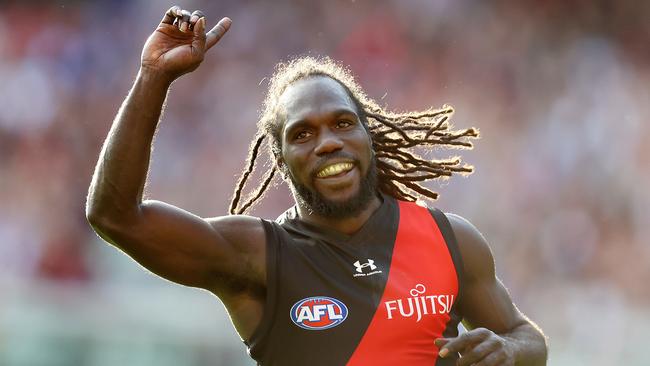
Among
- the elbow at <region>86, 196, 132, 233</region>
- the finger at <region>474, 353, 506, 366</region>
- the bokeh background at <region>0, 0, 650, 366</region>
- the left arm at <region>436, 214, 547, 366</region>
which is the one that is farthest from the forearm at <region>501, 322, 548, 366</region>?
the bokeh background at <region>0, 0, 650, 366</region>

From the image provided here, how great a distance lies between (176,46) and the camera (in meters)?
3.63

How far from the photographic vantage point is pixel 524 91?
1254 centimetres

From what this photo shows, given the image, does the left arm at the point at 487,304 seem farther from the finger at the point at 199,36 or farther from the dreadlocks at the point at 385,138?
the finger at the point at 199,36

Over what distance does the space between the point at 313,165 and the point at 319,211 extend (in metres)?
0.19

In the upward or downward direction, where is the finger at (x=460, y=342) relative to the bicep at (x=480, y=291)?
downward

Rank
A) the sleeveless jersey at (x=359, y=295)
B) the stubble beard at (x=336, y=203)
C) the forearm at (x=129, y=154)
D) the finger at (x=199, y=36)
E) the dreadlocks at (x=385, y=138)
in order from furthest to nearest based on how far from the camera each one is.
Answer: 1. the dreadlocks at (x=385, y=138)
2. the stubble beard at (x=336, y=203)
3. the sleeveless jersey at (x=359, y=295)
4. the finger at (x=199, y=36)
5. the forearm at (x=129, y=154)

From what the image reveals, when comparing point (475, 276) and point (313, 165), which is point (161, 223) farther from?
point (475, 276)

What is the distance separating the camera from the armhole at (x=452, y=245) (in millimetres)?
4172

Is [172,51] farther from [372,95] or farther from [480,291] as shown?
[372,95]

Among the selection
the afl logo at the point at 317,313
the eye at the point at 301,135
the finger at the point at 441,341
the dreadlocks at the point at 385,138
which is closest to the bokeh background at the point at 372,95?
the dreadlocks at the point at 385,138

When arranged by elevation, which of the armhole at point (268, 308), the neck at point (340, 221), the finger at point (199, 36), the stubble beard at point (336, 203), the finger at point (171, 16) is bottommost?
the armhole at point (268, 308)

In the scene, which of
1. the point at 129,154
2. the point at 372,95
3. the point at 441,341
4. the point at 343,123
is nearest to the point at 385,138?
the point at 343,123

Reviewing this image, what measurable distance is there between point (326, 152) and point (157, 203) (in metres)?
0.73

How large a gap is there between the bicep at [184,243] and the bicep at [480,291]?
0.85 m
